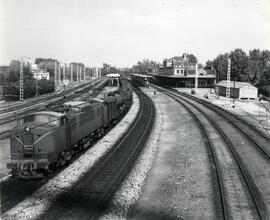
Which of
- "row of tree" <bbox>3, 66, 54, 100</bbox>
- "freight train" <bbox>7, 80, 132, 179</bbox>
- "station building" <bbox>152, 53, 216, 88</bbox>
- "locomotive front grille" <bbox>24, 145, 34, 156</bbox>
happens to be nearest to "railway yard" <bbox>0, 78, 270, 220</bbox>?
"freight train" <bbox>7, 80, 132, 179</bbox>

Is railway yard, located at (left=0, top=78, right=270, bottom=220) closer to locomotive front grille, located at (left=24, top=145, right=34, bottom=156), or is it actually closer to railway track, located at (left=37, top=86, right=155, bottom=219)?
railway track, located at (left=37, top=86, right=155, bottom=219)

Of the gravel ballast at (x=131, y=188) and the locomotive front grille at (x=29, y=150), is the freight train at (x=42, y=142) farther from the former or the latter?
the gravel ballast at (x=131, y=188)

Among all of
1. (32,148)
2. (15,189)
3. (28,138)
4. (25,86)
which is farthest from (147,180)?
(25,86)

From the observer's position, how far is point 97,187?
52.7 ft

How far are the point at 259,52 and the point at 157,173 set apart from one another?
108977 millimetres

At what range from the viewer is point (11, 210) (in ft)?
43.7

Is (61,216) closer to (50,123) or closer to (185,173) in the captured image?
(50,123)

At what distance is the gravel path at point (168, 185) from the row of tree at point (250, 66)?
8045cm

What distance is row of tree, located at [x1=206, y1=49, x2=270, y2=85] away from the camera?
101562mm

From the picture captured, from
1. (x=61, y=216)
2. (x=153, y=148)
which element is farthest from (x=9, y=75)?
(x=61, y=216)

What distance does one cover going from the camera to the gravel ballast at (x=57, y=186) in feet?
43.0

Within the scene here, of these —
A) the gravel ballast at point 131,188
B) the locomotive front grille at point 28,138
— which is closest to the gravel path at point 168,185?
the gravel ballast at point 131,188

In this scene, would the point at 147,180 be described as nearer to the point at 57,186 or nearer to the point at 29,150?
the point at 57,186

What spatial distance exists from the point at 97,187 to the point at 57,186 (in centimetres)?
193
